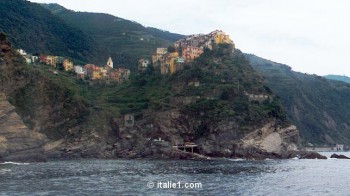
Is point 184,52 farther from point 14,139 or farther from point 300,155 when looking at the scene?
point 14,139

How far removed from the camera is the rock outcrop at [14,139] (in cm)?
9325

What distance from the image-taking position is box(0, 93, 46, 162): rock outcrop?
93.2 meters

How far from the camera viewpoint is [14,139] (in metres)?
94.6

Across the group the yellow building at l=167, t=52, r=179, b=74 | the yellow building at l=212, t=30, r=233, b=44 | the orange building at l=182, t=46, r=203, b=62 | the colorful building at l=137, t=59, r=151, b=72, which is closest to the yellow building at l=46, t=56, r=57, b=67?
the colorful building at l=137, t=59, r=151, b=72

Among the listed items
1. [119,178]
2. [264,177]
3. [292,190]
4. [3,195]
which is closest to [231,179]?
[264,177]

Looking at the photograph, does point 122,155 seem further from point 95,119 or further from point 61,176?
point 61,176

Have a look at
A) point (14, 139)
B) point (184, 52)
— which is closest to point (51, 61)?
point (184, 52)

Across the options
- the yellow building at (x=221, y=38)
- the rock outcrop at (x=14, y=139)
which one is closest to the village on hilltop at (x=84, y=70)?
the yellow building at (x=221, y=38)

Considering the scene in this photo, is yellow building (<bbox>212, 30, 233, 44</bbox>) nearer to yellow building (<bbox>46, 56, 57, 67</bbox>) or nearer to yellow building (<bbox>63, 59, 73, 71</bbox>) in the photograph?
yellow building (<bbox>63, 59, 73, 71</bbox>)

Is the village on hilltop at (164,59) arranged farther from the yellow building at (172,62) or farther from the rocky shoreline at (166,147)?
the rocky shoreline at (166,147)

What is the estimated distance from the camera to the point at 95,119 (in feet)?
410

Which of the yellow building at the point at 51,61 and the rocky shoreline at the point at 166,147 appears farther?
the yellow building at the point at 51,61

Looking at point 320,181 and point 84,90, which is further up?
point 84,90

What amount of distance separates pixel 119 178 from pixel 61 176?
8274 mm
